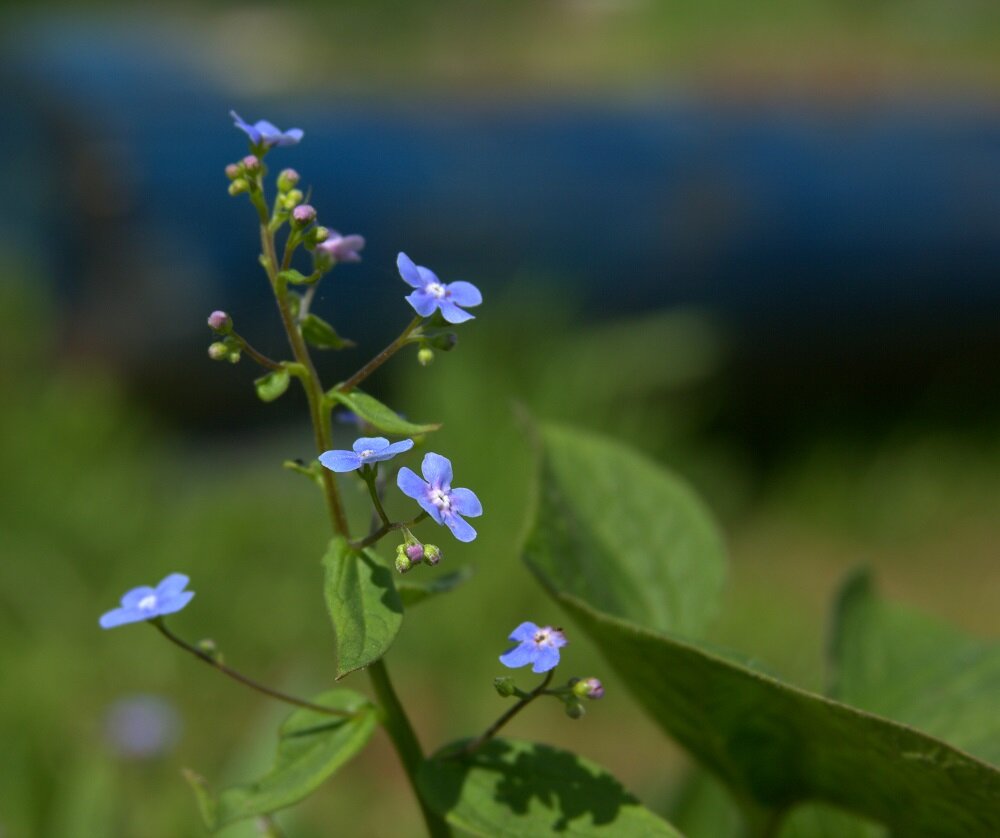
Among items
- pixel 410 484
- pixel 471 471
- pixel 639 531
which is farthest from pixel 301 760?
pixel 471 471

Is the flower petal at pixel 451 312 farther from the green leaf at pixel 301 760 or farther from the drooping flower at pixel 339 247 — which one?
the green leaf at pixel 301 760

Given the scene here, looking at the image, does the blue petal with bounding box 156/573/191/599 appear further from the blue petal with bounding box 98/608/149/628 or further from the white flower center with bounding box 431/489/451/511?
the white flower center with bounding box 431/489/451/511

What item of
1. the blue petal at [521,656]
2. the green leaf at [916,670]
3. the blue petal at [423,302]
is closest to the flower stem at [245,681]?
the blue petal at [521,656]

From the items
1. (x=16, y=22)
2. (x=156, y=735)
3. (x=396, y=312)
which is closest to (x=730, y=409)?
(x=396, y=312)

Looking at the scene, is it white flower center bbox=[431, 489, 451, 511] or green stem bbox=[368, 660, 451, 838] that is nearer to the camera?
white flower center bbox=[431, 489, 451, 511]

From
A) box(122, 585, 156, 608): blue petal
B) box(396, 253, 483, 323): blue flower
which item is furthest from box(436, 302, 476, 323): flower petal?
box(122, 585, 156, 608): blue petal

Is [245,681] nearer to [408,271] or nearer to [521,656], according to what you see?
[521,656]

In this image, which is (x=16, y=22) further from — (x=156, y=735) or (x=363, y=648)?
(x=363, y=648)
